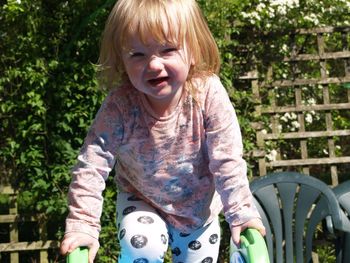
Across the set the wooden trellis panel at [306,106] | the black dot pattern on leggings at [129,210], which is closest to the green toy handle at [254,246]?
the black dot pattern on leggings at [129,210]

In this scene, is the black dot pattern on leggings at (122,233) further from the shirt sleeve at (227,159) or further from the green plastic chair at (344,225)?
the green plastic chair at (344,225)

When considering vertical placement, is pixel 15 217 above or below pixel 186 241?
below

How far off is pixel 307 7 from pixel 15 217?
2.60 m

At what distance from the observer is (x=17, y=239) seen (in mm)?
4422

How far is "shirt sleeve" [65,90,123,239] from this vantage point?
202 centimetres

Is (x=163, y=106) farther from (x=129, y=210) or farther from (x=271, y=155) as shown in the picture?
(x=271, y=155)

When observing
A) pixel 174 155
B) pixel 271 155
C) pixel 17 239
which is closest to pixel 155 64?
pixel 174 155

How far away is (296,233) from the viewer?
3541 mm

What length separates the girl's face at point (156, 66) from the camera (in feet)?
6.58

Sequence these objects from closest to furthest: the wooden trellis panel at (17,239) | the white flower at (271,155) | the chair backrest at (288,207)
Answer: the chair backrest at (288,207) → the wooden trellis panel at (17,239) → the white flower at (271,155)

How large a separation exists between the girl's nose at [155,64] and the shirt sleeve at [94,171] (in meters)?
0.25

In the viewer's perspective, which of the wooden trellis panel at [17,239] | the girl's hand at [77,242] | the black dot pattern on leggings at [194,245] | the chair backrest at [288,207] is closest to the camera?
the girl's hand at [77,242]

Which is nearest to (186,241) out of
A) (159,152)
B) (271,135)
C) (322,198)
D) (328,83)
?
(159,152)

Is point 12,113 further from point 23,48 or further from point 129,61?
point 129,61
